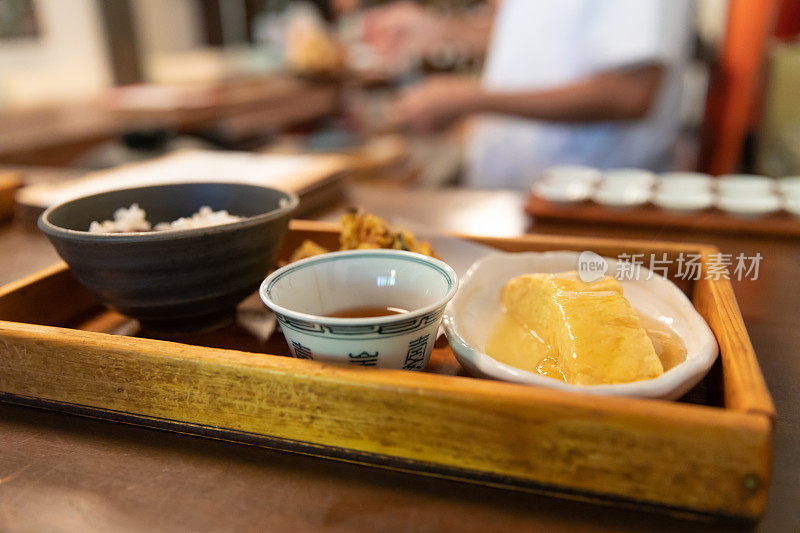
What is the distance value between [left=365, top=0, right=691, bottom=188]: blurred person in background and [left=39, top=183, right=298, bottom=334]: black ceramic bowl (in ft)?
5.46

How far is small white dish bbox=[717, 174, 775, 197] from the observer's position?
1418 millimetres

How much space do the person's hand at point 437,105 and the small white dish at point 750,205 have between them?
1.24 meters

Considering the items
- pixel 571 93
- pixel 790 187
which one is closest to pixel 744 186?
pixel 790 187

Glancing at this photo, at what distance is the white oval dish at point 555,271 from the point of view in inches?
23.5

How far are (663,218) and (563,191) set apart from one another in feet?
0.79

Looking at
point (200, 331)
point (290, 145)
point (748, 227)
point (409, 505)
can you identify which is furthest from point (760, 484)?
point (290, 145)

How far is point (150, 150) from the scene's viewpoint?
113 inches

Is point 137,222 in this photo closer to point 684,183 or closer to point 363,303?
point 363,303

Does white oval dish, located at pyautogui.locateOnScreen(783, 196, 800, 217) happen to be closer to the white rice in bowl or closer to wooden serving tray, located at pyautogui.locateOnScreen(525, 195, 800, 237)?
wooden serving tray, located at pyautogui.locateOnScreen(525, 195, 800, 237)

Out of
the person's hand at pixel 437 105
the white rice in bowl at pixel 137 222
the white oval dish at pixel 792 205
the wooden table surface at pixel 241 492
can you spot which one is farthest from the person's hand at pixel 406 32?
the wooden table surface at pixel 241 492

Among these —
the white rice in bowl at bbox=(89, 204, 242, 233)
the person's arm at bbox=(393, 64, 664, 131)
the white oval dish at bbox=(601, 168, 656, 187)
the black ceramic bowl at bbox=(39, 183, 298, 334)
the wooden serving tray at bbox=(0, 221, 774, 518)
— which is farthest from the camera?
the person's arm at bbox=(393, 64, 664, 131)

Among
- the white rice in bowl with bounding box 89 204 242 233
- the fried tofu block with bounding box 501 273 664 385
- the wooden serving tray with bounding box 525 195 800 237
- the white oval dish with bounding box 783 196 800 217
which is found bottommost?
the wooden serving tray with bounding box 525 195 800 237

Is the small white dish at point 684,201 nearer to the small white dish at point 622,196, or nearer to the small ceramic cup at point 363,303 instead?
the small white dish at point 622,196

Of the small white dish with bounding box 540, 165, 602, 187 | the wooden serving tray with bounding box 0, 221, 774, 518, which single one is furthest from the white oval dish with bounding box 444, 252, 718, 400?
the small white dish with bounding box 540, 165, 602, 187
